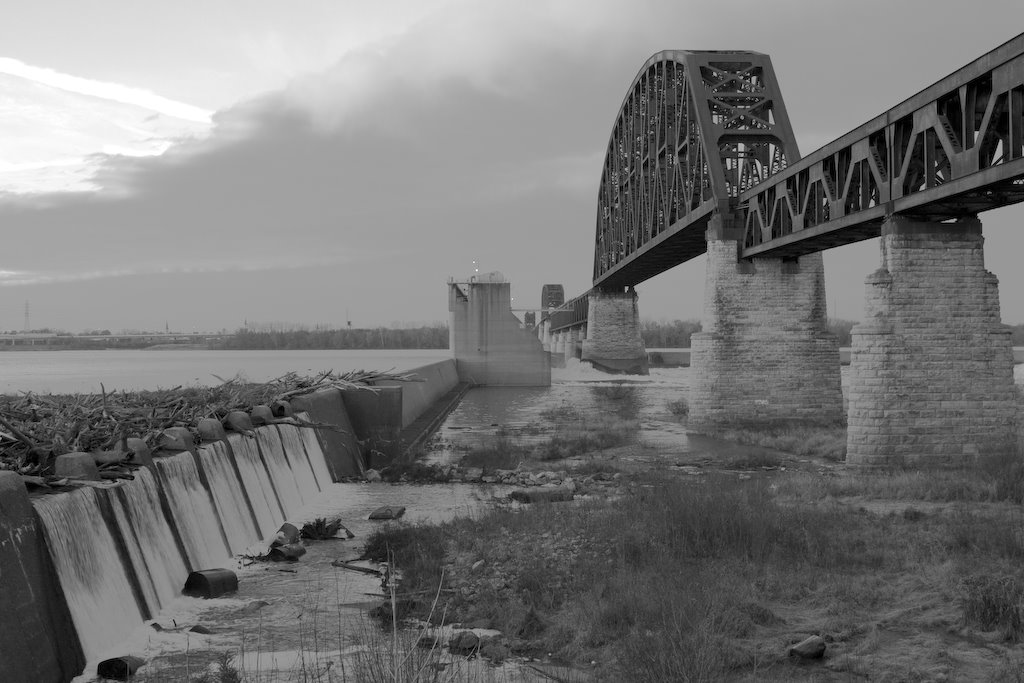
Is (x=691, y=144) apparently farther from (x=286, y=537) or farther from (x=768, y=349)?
(x=286, y=537)

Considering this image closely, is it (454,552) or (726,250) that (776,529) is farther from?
(726,250)

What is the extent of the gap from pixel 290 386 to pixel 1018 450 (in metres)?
15.0

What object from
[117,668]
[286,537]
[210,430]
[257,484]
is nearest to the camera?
[117,668]

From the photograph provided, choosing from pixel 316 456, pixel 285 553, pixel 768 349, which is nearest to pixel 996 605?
pixel 285 553

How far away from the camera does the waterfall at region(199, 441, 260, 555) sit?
1196 centimetres

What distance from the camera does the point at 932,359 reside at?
20656 millimetres

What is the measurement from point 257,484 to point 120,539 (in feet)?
16.4

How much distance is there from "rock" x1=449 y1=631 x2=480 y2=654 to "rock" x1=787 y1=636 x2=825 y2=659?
8.57ft

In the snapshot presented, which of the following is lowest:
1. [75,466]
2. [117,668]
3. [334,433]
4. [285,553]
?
[285,553]

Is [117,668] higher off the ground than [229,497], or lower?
lower

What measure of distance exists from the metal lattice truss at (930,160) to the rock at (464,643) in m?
12.9

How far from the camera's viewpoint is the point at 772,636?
846 cm

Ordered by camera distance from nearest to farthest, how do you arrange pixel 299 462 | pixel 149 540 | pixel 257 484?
1. pixel 149 540
2. pixel 257 484
3. pixel 299 462

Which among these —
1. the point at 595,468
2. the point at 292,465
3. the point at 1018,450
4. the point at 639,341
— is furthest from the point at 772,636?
the point at 639,341
